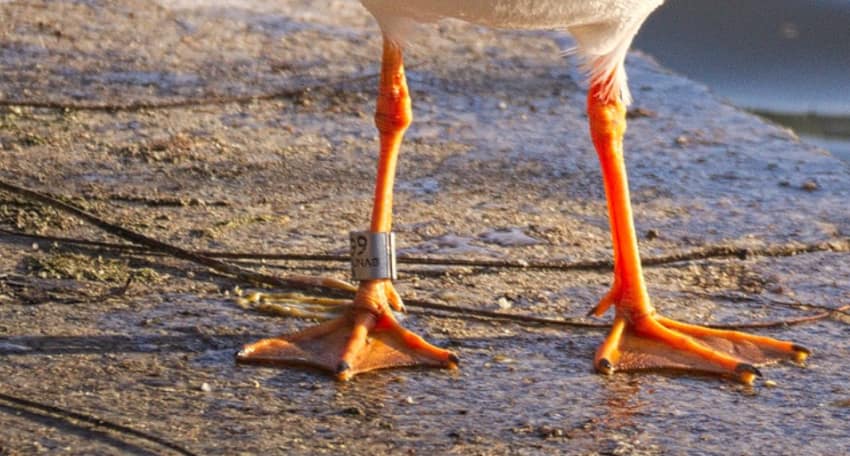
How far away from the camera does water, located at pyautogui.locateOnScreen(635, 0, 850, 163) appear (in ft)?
23.2

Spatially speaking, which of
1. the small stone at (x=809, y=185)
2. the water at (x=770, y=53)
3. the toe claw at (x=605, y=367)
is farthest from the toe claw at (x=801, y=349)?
the water at (x=770, y=53)

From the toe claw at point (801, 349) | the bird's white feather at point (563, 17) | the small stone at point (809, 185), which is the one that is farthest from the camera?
the small stone at point (809, 185)

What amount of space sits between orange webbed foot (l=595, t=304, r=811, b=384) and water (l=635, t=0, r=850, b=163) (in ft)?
10.3

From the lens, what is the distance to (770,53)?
24.9 ft

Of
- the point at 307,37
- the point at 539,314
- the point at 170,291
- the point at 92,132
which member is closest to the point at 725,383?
the point at 539,314

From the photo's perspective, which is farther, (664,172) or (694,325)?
(664,172)

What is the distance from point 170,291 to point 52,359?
58 cm

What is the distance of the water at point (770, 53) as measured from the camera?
709 centimetres

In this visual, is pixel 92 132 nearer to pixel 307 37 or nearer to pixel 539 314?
pixel 307 37

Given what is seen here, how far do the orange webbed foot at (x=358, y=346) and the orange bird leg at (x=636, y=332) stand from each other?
448 millimetres

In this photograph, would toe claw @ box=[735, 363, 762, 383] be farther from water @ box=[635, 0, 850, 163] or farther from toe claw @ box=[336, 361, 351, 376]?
water @ box=[635, 0, 850, 163]

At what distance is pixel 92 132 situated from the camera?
538 cm

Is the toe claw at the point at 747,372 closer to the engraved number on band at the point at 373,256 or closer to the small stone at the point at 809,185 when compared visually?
the engraved number on band at the point at 373,256

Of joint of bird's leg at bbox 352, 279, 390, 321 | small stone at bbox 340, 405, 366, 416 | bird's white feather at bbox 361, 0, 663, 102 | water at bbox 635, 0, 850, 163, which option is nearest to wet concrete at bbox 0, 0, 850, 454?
small stone at bbox 340, 405, 366, 416
